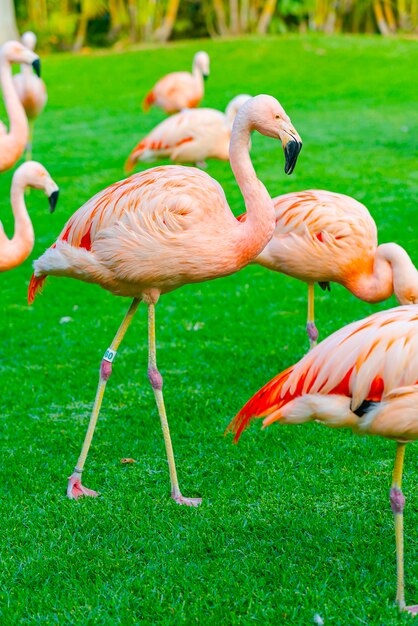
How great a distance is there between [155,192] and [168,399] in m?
1.51

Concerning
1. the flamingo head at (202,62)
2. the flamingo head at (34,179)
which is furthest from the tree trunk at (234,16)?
the flamingo head at (34,179)

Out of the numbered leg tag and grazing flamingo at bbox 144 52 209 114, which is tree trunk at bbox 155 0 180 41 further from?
the numbered leg tag

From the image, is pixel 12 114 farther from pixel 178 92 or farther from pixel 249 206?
pixel 178 92

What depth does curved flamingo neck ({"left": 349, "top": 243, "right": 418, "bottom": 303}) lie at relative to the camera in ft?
14.8

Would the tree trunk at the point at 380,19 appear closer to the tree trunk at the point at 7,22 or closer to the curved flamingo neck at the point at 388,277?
the tree trunk at the point at 7,22

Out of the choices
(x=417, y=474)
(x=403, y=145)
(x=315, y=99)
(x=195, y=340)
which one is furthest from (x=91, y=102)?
(x=417, y=474)

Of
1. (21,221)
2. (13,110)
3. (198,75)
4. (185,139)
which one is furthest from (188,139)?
A: (21,221)

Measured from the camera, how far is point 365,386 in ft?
9.18

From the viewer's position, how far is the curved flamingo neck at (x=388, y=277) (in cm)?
451

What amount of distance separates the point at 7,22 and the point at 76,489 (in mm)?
16709

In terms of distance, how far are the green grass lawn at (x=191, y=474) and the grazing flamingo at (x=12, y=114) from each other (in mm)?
1036

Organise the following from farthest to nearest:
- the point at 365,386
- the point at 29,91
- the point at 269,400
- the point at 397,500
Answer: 1. the point at 29,91
2. the point at 269,400
3. the point at 397,500
4. the point at 365,386

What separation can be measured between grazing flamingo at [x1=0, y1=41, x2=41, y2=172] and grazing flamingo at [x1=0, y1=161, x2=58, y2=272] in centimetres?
175

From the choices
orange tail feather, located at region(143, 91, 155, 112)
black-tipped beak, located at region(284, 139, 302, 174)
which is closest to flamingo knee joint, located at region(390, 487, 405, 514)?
black-tipped beak, located at region(284, 139, 302, 174)
